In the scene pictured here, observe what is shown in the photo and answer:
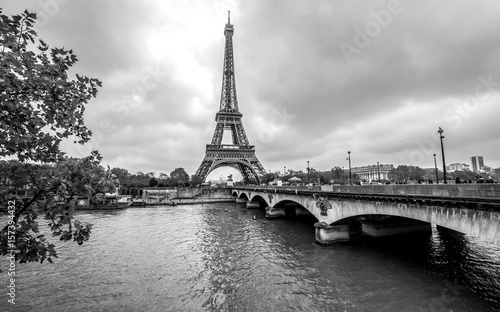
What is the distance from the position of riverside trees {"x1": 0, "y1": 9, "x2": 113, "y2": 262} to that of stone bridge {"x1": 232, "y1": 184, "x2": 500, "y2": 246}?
46.2 ft

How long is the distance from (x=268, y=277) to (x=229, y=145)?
71.0m

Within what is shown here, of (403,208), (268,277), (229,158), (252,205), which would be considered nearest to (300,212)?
(252,205)

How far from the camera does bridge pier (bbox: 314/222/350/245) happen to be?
68.3 ft

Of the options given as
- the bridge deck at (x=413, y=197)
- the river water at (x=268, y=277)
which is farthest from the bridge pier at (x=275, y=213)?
the bridge deck at (x=413, y=197)

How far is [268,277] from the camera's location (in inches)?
561

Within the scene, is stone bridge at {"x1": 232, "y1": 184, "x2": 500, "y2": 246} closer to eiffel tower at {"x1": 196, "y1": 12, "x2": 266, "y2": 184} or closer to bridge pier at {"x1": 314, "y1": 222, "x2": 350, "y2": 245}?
bridge pier at {"x1": 314, "y1": 222, "x2": 350, "y2": 245}

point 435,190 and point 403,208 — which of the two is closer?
point 435,190

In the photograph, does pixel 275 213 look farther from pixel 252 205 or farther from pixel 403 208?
pixel 403 208

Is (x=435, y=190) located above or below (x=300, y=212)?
above

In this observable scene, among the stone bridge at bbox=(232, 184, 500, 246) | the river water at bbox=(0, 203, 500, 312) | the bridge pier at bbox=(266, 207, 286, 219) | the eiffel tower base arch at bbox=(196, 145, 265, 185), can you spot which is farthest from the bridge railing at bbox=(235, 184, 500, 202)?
the eiffel tower base arch at bbox=(196, 145, 265, 185)

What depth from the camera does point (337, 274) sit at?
566 inches

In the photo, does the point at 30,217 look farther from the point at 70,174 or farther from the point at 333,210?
the point at 333,210

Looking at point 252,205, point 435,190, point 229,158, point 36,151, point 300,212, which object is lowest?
point 252,205

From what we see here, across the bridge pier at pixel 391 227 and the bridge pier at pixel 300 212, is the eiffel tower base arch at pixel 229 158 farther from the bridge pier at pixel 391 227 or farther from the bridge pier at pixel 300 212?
the bridge pier at pixel 391 227
